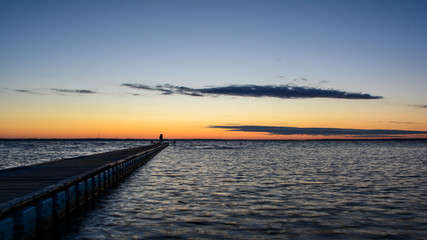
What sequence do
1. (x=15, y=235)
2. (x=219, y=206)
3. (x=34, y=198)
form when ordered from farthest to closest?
1. (x=219, y=206)
2. (x=34, y=198)
3. (x=15, y=235)

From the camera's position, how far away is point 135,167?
116ft

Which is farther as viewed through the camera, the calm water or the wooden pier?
the calm water

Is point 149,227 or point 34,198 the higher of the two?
point 34,198

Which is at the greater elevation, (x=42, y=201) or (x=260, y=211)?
(x=42, y=201)

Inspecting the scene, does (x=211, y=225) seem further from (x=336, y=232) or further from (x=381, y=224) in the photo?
(x=381, y=224)

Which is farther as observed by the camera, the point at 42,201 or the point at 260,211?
the point at 260,211

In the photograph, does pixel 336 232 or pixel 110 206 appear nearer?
pixel 336 232

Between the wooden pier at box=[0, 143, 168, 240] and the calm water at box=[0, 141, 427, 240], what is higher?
the wooden pier at box=[0, 143, 168, 240]

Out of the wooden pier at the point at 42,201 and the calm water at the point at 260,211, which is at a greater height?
the wooden pier at the point at 42,201

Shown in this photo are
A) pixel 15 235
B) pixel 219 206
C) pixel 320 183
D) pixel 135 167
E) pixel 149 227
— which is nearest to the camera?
pixel 15 235

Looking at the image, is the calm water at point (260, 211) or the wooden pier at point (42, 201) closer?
the wooden pier at point (42, 201)

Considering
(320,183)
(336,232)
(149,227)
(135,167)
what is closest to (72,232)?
(149,227)

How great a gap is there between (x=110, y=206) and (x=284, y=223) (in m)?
8.22

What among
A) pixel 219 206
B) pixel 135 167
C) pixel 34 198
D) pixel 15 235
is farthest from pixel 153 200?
→ pixel 135 167
